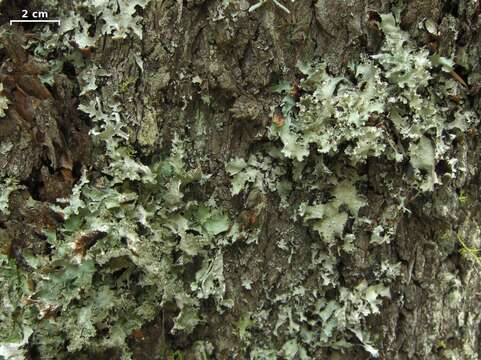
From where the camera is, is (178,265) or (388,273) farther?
(388,273)

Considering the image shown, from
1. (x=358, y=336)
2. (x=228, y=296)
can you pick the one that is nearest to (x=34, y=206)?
(x=228, y=296)

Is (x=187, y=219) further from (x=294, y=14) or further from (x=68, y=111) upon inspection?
(x=294, y=14)

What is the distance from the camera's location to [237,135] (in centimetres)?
161

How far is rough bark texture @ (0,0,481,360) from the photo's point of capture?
150cm

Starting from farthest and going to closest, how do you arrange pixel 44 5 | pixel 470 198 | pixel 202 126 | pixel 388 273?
pixel 470 198 → pixel 388 273 → pixel 202 126 → pixel 44 5

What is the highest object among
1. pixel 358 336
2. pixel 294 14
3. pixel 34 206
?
pixel 294 14

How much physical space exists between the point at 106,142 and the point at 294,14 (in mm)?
703

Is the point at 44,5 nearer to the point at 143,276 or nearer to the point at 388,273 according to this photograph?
the point at 143,276

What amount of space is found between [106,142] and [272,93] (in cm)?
54

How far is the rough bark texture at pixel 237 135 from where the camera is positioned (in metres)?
1.50

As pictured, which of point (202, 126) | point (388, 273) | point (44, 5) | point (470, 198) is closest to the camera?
point (44, 5)

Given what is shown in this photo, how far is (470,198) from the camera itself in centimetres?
183

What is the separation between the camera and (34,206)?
1.50 m

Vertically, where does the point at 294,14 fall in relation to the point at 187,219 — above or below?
above
